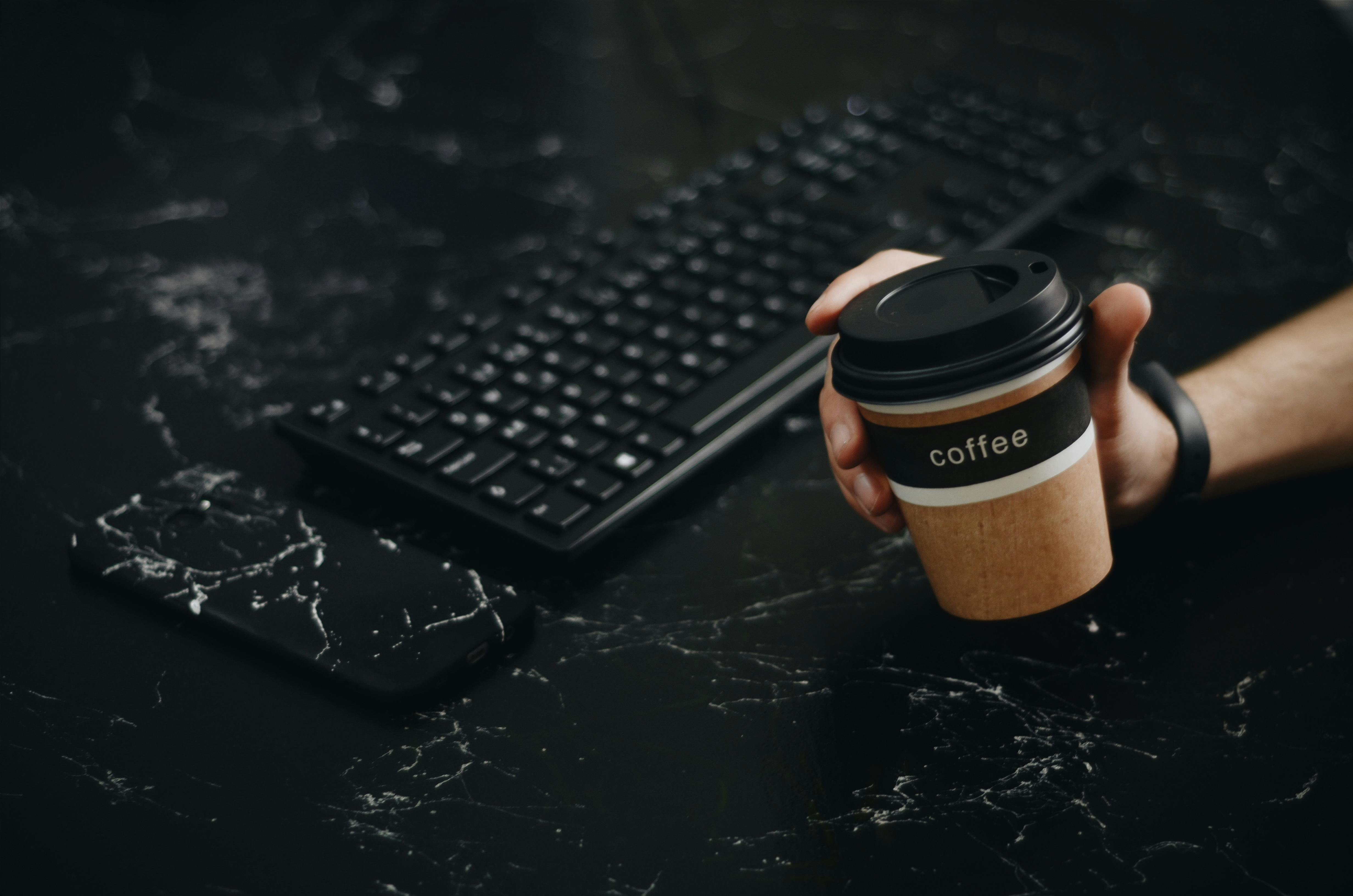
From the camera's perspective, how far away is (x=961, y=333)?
1.64ft

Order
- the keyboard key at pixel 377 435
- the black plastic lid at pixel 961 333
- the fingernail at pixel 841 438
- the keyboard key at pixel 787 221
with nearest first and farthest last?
1. the black plastic lid at pixel 961 333
2. the fingernail at pixel 841 438
3. the keyboard key at pixel 377 435
4. the keyboard key at pixel 787 221

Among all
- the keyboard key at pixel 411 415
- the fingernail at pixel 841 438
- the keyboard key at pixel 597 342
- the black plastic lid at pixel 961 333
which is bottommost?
the keyboard key at pixel 597 342

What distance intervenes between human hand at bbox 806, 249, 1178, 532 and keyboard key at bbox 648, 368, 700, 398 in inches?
3.9

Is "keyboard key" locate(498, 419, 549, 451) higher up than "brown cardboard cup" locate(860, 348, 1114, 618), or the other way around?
"brown cardboard cup" locate(860, 348, 1114, 618)

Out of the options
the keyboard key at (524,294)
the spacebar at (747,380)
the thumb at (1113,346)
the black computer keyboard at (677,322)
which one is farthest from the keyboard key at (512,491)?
the thumb at (1113,346)

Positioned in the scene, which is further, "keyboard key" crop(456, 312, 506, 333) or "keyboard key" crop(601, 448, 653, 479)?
"keyboard key" crop(456, 312, 506, 333)

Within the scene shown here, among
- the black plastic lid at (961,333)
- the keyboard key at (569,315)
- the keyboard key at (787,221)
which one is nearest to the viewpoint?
the black plastic lid at (961,333)

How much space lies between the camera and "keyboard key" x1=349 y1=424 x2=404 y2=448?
2.38 ft

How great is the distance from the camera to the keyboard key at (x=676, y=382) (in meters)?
0.76

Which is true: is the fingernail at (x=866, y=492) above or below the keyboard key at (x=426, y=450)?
above

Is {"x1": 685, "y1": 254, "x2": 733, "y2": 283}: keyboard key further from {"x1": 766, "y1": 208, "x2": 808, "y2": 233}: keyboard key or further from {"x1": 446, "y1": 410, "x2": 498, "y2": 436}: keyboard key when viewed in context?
{"x1": 446, "y1": 410, "x2": 498, "y2": 436}: keyboard key

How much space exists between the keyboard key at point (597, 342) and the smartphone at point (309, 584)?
0.64 feet

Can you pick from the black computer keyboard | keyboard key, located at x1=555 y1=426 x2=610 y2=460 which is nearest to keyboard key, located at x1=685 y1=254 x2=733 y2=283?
the black computer keyboard

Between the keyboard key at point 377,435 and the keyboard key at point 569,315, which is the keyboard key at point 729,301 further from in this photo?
the keyboard key at point 377,435
